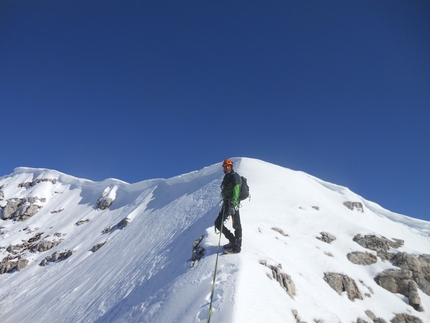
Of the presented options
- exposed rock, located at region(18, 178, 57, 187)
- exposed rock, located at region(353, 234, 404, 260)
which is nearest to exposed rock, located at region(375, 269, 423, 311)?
exposed rock, located at region(353, 234, 404, 260)

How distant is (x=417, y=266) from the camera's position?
40.5ft

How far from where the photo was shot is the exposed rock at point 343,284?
383 inches

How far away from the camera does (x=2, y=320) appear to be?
674 inches

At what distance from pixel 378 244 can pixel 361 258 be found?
2175mm

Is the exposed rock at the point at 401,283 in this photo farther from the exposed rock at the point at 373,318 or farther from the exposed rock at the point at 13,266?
the exposed rock at the point at 13,266

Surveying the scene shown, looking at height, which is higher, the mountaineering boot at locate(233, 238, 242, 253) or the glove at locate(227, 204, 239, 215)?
the glove at locate(227, 204, 239, 215)

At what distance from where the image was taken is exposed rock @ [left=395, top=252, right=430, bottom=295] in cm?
1165

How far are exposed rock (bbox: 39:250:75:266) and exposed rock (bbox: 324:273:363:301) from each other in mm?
27201

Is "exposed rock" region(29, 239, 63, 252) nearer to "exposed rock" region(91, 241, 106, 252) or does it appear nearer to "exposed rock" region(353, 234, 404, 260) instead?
"exposed rock" region(91, 241, 106, 252)

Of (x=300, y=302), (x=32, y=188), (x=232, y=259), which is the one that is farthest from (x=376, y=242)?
(x=32, y=188)

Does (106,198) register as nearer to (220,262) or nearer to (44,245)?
(44,245)

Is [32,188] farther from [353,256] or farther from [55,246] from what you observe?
[353,256]

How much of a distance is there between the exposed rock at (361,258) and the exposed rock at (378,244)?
74cm

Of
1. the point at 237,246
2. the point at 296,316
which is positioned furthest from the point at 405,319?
the point at 237,246
